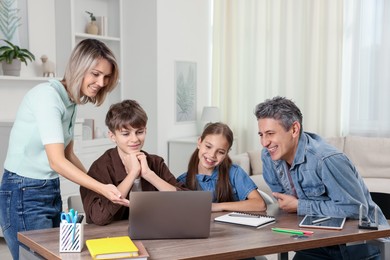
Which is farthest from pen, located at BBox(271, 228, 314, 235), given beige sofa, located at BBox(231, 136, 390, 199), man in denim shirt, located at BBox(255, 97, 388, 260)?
beige sofa, located at BBox(231, 136, 390, 199)

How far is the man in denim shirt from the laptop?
0.52m

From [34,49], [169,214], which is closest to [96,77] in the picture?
[169,214]

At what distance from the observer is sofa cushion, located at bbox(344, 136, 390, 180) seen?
523 cm

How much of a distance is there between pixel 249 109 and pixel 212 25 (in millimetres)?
1089

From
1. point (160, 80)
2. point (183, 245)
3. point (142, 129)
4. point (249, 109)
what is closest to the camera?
point (183, 245)

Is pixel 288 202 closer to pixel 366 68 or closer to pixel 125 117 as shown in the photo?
pixel 125 117

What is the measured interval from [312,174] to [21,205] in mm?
1167

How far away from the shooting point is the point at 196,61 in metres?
6.31

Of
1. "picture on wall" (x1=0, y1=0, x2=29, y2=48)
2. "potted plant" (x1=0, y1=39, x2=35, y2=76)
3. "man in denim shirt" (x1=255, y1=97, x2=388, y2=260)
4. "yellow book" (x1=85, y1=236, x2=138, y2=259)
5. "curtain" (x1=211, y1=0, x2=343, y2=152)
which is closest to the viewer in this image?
"yellow book" (x1=85, y1=236, x2=138, y2=259)

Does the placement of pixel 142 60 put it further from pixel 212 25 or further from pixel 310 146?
pixel 310 146

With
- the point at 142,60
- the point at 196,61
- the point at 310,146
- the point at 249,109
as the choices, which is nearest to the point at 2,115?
the point at 142,60

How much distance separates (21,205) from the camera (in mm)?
2148

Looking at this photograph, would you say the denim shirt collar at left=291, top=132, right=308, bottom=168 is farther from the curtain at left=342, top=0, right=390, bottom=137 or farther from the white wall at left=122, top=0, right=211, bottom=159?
the white wall at left=122, top=0, right=211, bottom=159

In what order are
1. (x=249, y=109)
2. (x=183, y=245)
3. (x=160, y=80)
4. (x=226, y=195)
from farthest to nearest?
(x=249, y=109) → (x=160, y=80) → (x=226, y=195) → (x=183, y=245)
